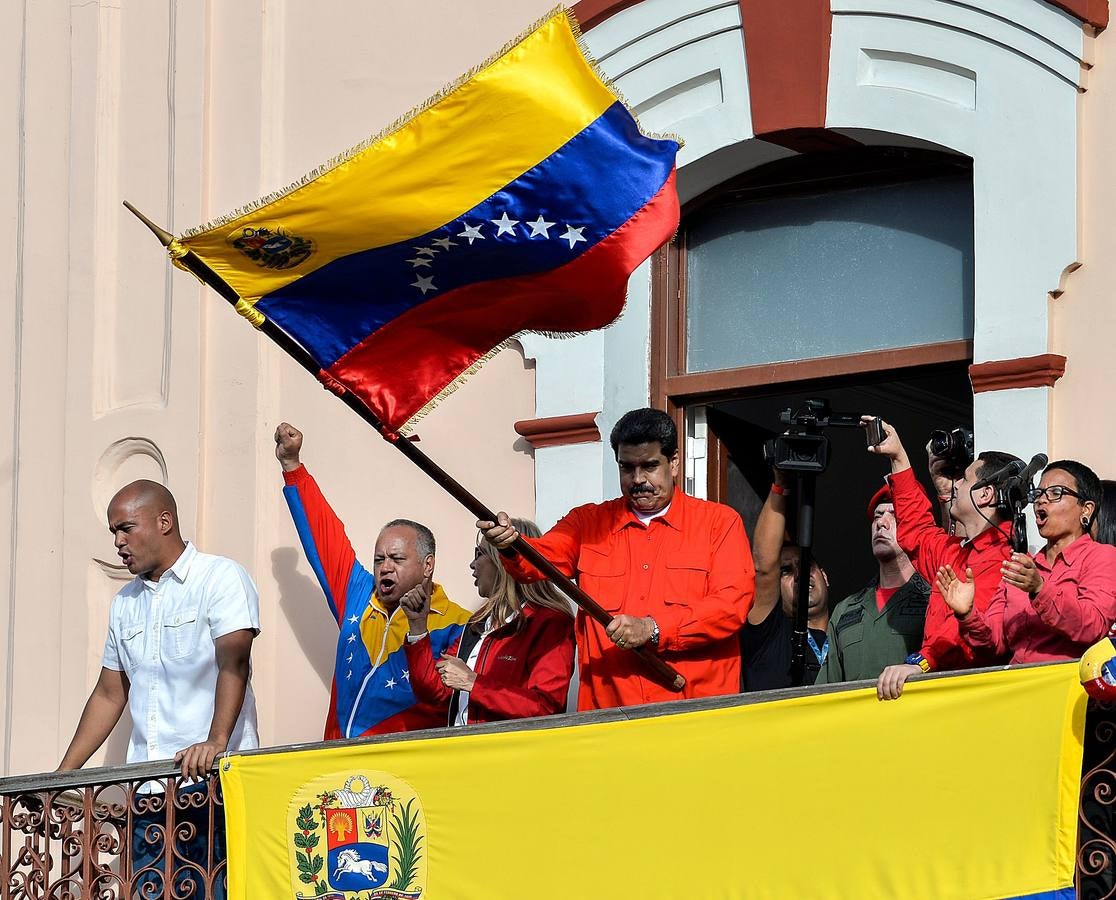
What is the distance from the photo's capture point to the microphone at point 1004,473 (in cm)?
762

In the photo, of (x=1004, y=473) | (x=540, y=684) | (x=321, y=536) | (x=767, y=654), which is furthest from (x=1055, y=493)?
(x=321, y=536)

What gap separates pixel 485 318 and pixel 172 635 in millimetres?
1890

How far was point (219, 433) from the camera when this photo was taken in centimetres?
1059

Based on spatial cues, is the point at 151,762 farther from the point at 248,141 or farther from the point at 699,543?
the point at 248,141

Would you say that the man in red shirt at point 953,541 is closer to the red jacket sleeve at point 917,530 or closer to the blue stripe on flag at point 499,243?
the red jacket sleeve at point 917,530

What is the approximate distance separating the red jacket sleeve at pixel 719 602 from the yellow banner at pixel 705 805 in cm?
43

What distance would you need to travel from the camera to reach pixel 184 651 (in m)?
9.11

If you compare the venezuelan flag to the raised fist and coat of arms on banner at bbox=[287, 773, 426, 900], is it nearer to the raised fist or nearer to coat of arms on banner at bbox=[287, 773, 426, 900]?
coat of arms on banner at bbox=[287, 773, 426, 900]

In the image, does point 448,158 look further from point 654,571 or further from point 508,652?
point 508,652

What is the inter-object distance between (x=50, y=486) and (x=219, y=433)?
97cm

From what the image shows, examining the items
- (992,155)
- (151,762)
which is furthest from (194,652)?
(992,155)

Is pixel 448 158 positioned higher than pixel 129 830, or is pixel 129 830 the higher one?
pixel 448 158

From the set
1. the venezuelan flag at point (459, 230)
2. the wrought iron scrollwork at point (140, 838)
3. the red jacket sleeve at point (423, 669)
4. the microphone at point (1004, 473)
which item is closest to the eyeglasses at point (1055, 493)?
the microphone at point (1004, 473)

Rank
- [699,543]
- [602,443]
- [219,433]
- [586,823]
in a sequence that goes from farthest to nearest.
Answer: [219,433], [602,443], [699,543], [586,823]
